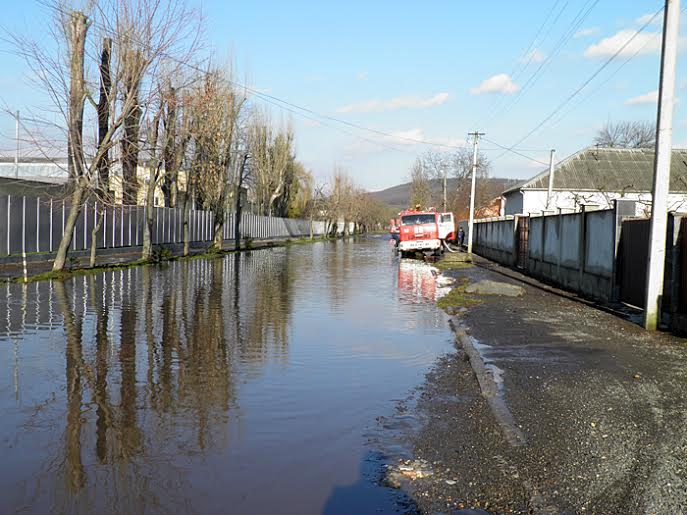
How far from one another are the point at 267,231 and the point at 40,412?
233ft

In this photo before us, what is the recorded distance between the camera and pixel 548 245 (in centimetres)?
2256

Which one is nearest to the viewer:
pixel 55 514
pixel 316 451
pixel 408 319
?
pixel 55 514

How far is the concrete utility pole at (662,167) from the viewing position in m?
11.6

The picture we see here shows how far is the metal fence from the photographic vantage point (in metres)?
26.3

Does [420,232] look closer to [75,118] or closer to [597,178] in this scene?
[75,118]

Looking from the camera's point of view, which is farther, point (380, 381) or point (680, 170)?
point (680, 170)

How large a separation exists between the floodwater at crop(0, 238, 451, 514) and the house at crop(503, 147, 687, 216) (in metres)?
42.0

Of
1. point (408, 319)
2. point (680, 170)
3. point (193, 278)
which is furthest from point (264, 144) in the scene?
point (408, 319)

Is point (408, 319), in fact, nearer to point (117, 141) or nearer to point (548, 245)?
point (548, 245)

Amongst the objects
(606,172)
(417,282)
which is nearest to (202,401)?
(417,282)

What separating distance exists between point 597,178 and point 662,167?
1789 inches

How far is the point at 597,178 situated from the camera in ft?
179

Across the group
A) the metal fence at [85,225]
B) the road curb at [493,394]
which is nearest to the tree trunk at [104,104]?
the metal fence at [85,225]

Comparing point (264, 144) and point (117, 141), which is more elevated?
point (264, 144)
